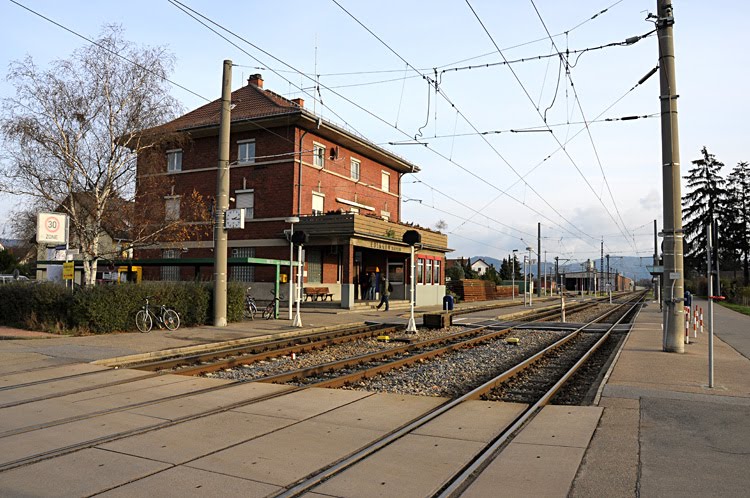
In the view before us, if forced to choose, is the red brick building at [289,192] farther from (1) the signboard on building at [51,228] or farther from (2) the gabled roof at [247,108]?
(1) the signboard on building at [51,228]

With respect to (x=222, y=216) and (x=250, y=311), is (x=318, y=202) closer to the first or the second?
(x=250, y=311)

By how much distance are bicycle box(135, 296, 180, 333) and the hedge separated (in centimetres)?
24

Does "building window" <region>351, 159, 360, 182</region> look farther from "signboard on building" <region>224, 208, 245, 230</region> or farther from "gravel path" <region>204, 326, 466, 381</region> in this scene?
"gravel path" <region>204, 326, 466, 381</region>

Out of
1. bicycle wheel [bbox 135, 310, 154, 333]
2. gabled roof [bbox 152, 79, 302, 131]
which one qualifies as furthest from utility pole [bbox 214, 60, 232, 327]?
gabled roof [bbox 152, 79, 302, 131]

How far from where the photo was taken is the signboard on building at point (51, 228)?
52.2 ft

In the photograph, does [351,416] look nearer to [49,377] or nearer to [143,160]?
[49,377]

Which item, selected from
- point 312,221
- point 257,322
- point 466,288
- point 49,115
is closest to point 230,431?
point 257,322

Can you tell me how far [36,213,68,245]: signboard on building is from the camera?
1591 cm

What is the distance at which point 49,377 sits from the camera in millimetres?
9641

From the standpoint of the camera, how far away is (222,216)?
19.1 meters

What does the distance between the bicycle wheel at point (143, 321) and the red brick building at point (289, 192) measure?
12.7 metres

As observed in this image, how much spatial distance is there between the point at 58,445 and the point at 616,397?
6938mm

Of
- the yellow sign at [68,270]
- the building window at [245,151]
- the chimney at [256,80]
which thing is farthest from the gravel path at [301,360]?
the chimney at [256,80]

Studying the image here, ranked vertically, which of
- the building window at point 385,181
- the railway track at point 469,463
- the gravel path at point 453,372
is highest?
the building window at point 385,181
